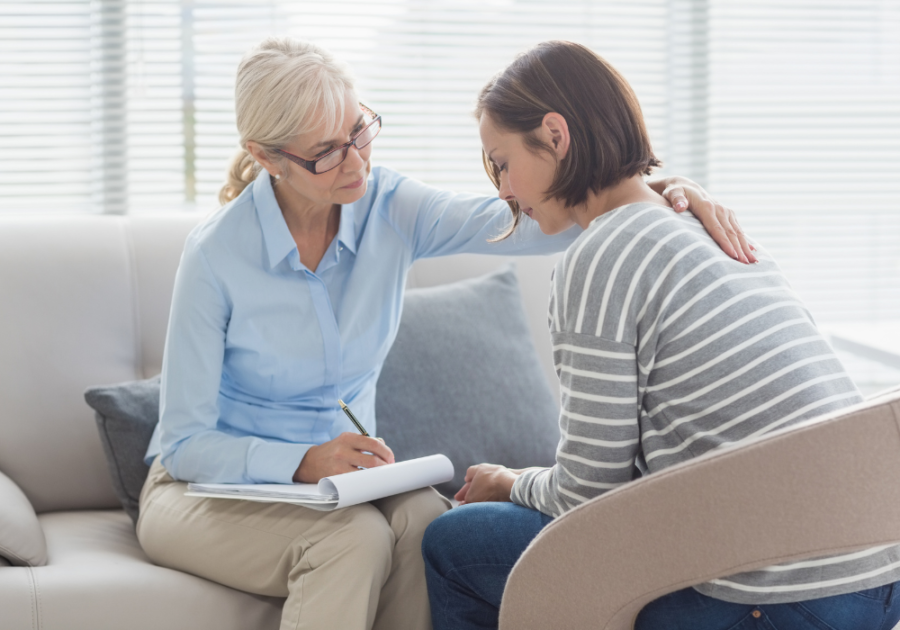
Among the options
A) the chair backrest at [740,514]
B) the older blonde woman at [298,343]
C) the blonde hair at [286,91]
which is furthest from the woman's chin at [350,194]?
the chair backrest at [740,514]

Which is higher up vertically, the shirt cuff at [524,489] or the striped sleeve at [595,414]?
the striped sleeve at [595,414]

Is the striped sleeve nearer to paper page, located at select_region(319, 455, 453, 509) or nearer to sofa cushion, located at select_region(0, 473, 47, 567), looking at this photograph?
paper page, located at select_region(319, 455, 453, 509)

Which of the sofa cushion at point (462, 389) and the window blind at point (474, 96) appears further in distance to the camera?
the window blind at point (474, 96)

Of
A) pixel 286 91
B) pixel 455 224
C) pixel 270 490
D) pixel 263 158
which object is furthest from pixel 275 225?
pixel 270 490

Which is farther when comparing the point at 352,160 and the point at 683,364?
the point at 352,160

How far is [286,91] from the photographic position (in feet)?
4.40

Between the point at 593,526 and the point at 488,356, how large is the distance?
3.03ft

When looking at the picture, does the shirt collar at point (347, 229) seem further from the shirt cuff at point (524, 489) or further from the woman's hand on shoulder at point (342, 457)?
the shirt cuff at point (524, 489)

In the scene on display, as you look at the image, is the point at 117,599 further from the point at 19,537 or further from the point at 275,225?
the point at 275,225

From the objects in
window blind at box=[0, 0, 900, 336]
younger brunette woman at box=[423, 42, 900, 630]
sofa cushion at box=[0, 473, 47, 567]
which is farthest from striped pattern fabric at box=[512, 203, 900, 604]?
window blind at box=[0, 0, 900, 336]

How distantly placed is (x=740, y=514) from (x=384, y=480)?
0.54 m

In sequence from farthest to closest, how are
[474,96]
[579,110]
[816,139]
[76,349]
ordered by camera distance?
1. [816,139]
2. [474,96]
3. [76,349]
4. [579,110]

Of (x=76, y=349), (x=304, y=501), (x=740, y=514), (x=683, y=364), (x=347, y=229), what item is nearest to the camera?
(x=740, y=514)

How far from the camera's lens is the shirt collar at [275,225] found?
1.42 meters
